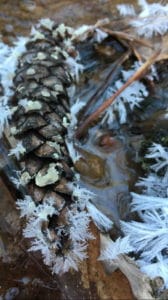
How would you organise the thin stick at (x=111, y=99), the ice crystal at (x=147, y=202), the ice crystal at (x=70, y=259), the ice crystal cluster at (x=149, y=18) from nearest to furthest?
the ice crystal at (x=70, y=259) < the ice crystal at (x=147, y=202) < the thin stick at (x=111, y=99) < the ice crystal cluster at (x=149, y=18)

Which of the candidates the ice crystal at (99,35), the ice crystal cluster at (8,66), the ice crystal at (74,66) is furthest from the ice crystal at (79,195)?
the ice crystal at (99,35)

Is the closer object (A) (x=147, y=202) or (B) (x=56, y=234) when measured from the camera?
(B) (x=56, y=234)

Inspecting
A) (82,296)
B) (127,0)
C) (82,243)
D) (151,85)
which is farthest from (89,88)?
(82,296)

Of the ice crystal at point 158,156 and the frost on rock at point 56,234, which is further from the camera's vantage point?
the ice crystal at point 158,156

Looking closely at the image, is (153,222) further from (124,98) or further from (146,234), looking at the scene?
(124,98)

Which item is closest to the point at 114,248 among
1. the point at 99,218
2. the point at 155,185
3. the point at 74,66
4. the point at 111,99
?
the point at 99,218

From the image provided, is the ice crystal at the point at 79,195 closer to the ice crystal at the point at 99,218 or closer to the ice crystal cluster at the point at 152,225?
the ice crystal at the point at 99,218


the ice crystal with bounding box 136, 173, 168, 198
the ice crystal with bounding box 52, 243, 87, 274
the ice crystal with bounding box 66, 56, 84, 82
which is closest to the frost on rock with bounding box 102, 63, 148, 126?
the ice crystal with bounding box 66, 56, 84, 82

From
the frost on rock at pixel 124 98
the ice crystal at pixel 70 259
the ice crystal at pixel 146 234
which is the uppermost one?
the frost on rock at pixel 124 98
